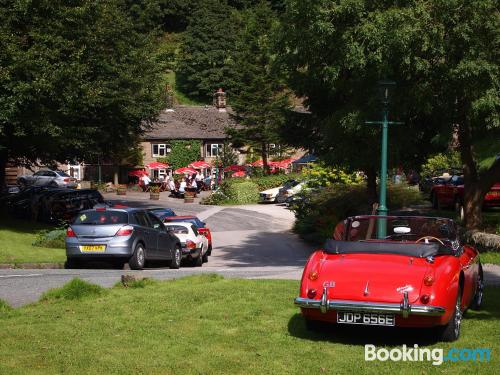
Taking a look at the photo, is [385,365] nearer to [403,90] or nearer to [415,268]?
[415,268]

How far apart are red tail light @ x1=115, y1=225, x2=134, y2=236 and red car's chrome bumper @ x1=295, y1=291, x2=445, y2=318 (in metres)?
11.7

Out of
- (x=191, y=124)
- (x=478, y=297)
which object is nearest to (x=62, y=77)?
(x=478, y=297)

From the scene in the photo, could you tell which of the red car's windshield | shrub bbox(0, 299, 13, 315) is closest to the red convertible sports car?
the red car's windshield

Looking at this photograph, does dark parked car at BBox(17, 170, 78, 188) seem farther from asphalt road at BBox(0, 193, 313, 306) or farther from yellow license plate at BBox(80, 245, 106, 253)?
yellow license plate at BBox(80, 245, 106, 253)

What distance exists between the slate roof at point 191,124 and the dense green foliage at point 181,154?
767 mm

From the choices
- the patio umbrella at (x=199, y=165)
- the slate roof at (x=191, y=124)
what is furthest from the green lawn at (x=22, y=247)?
the slate roof at (x=191, y=124)

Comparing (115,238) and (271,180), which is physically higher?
(115,238)

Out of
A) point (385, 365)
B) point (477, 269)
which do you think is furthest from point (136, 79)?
point (385, 365)

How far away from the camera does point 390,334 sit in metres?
8.52

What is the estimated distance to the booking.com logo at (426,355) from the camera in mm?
7273

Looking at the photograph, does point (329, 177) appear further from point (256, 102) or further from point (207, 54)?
point (207, 54)

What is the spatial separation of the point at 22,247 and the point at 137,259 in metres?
7.01

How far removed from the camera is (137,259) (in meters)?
19.3

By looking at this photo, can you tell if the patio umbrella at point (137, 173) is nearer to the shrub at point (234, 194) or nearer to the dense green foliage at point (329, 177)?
the shrub at point (234, 194)
